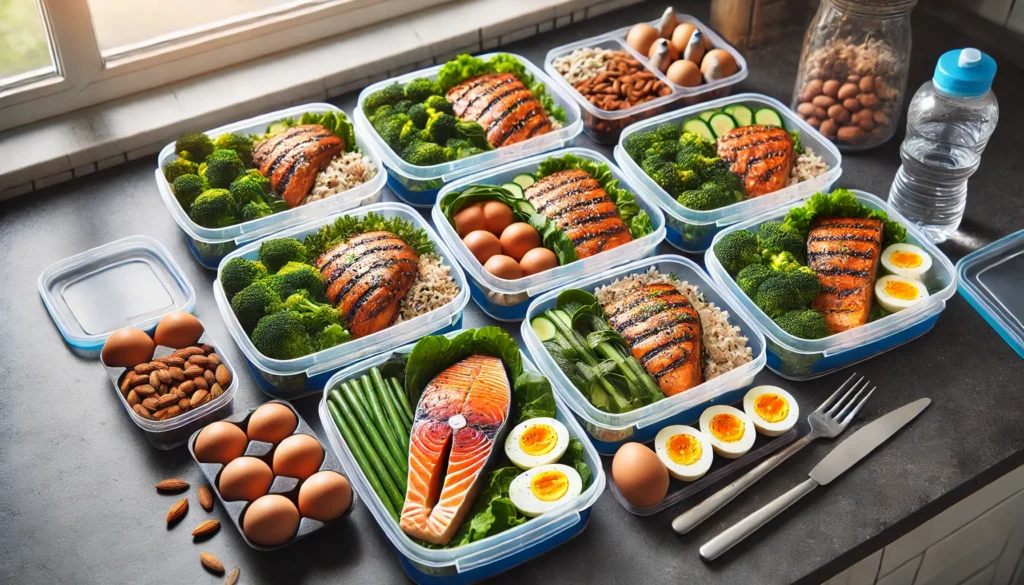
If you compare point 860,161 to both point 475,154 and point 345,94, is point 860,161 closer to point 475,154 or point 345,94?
point 475,154

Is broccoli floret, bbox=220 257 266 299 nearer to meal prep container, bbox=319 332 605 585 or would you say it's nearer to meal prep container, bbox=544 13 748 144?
meal prep container, bbox=319 332 605 585

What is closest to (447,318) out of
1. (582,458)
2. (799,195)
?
(582,458)

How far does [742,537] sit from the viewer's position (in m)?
1.92

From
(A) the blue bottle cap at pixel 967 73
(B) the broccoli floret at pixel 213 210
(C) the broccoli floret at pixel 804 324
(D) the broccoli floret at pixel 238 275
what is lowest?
(C) the broccoli floret at pixel 804 324

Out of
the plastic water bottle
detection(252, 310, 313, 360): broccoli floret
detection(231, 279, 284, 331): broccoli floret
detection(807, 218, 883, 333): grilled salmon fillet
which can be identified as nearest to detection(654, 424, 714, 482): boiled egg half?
detection(807, 218, 883, 333): grilled salmon fillet

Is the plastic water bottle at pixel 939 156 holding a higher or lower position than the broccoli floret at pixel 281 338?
higher

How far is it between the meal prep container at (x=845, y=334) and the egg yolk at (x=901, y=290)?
0.04m

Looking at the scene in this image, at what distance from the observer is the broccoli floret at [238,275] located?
7.53 ft

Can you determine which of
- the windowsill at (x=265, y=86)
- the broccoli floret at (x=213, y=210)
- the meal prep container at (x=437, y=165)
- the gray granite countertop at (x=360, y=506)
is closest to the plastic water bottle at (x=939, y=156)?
the gray granite countertop at (x=360, y=506)

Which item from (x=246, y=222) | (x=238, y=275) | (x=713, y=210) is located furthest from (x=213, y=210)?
(x=713, y=210)

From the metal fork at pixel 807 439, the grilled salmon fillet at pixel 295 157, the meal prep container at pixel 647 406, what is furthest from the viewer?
the grilled salmon fillet at pixel 295 157

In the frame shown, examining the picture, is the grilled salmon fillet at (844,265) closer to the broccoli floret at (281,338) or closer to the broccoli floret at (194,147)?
the broccoli floret at (281,338)

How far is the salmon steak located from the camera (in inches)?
73.1

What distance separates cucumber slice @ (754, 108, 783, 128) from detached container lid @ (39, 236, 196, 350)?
1.66 meters
